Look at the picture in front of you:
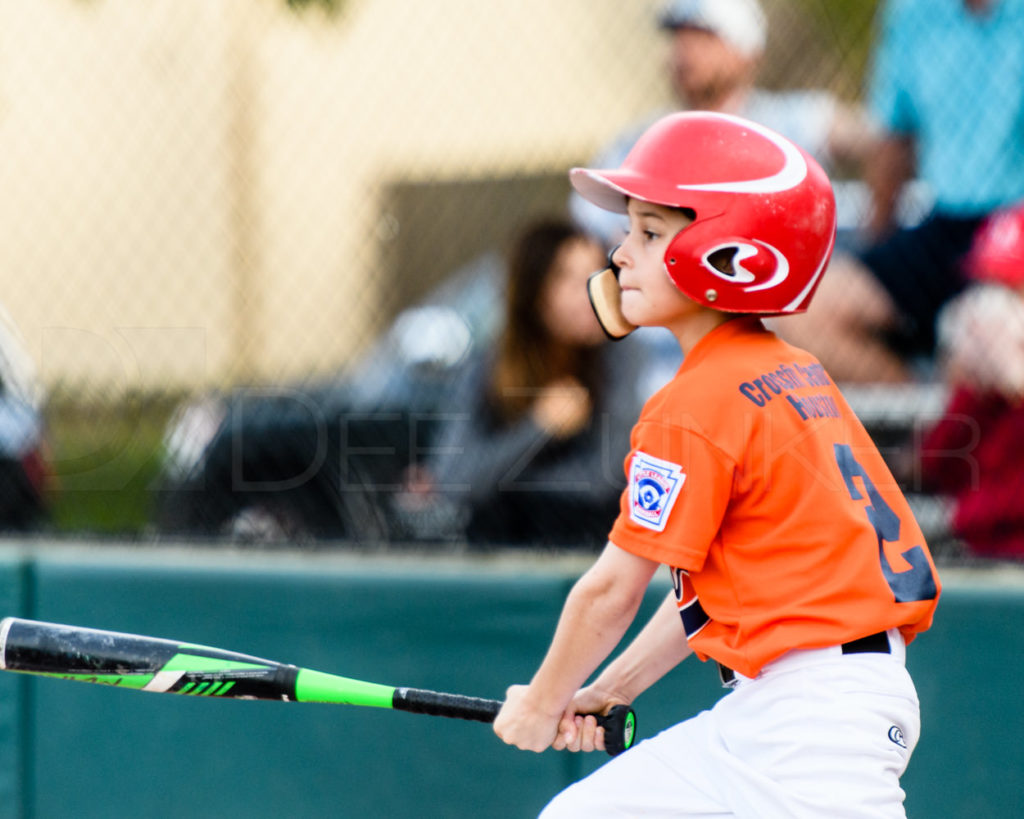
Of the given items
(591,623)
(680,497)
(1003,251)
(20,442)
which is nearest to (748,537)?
(680,497)

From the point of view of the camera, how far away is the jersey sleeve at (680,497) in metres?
1.97

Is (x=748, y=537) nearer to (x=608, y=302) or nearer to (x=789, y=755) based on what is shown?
(x=789, y=755)

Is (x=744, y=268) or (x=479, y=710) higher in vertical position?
(x=744, y=268)

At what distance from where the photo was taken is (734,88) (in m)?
3.41

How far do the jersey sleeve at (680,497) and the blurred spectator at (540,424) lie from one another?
124 cm

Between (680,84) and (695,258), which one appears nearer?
(695,258)

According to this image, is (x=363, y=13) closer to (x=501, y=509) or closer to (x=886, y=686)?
(x=501, y=509)

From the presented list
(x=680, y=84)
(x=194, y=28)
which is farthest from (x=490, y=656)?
(x=194, y=28)

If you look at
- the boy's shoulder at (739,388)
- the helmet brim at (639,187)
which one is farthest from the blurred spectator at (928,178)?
the helmet brim at (639,187)

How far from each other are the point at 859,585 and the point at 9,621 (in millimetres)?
1570

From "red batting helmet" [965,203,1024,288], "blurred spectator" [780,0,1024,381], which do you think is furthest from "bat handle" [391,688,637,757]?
"red batting helmet" [965,203,1024,288]

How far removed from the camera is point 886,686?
202 centimetres

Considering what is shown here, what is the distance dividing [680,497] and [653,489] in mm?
46

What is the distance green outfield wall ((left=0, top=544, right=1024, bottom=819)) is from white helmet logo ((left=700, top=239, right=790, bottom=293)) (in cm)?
112
